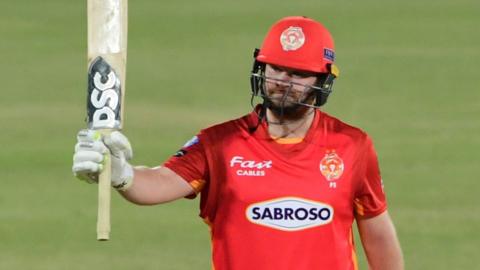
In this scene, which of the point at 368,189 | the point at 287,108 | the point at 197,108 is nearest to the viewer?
the point at 287,108

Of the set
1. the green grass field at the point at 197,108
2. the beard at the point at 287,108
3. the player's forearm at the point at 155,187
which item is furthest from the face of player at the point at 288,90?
the green grass field at the point at 197,108

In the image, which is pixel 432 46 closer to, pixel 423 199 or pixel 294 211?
pixel 423 199

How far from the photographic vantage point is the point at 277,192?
703 cm

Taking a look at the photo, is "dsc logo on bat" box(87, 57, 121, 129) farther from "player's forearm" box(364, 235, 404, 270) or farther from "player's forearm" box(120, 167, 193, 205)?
"player's forearm" box(364, 235, 404, 270)

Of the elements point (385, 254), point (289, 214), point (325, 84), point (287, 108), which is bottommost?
point (385, 254)

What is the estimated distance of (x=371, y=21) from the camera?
17.7 metres

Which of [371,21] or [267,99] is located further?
[371,21]

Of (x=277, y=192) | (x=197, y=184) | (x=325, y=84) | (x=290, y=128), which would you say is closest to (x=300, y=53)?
(x=325, y=84)

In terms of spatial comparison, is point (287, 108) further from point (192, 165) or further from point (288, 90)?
point (192, 165)

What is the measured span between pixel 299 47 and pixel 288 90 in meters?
0.25

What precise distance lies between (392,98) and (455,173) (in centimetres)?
212

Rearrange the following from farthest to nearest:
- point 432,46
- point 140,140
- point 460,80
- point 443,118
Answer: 1. point 432,46
2. point 460,80
3. point 443,118
4. point 140,140

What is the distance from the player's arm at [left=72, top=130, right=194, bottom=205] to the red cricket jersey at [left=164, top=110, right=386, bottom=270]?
0.07 m

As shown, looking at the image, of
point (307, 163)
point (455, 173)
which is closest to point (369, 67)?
point (455, 173)
